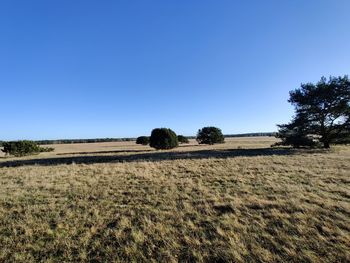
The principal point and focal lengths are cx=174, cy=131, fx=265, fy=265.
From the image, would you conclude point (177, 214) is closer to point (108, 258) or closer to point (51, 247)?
point (108, 258)

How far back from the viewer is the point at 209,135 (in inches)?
2479

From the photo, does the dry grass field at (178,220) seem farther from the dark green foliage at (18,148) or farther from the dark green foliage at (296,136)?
the dark green foliage at (18,148)

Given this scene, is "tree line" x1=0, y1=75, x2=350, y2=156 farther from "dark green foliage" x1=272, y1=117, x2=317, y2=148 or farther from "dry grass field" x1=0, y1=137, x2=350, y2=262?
"dry grass field" x1=0, y1=137, x2=350, y2=262

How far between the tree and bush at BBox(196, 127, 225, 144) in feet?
89.2

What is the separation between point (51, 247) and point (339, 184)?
39.1 feet

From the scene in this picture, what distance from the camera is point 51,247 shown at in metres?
6.14

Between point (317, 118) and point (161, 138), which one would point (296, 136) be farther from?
point (161, 138)

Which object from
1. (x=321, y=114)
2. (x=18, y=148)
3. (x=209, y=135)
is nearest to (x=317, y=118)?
(x=321, y=114)

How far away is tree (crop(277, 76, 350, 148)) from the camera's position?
33531mm

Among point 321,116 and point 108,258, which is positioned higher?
point 321,116

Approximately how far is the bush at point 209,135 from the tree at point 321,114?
27196mm

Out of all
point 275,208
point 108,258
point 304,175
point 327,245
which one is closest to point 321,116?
point 304,175

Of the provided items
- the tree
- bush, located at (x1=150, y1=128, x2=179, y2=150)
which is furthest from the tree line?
bush, located at (x1=150, y1=128, x2=179, y2=150)

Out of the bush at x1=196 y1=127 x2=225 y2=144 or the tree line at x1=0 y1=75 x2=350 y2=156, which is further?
the bush at x1=196 y1=127 x2=225 y2=144
